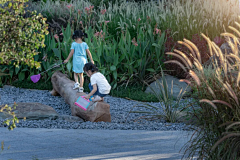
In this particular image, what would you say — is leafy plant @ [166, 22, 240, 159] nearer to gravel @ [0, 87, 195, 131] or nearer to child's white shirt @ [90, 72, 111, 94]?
gravel @ [0, 87, 195, 131]

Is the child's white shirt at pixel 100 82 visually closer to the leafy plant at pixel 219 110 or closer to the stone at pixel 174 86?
the stone at pixel 174 86

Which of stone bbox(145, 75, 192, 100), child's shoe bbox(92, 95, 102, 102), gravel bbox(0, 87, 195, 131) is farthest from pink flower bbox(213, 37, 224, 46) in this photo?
child's shoe bbox(92, 95, 102, 102)

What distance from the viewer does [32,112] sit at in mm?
6074

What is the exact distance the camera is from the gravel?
539cm

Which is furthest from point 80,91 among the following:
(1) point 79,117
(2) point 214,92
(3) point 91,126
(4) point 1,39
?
(2) point 214,92

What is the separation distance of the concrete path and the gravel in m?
0.38

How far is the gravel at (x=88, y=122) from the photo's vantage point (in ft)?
17.7

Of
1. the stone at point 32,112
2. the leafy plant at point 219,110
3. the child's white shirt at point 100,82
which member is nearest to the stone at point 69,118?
the stone at point 32,112

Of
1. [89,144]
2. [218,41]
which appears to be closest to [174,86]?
[218,41]

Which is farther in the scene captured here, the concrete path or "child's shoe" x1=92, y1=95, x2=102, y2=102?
"child's shoe" x1=92, y1=95, x2=102, y2=102

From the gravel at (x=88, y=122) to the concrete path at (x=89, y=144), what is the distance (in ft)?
1.25

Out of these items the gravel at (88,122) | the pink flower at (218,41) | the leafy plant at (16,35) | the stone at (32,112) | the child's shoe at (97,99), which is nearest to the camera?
the leafy plant at (16,35)

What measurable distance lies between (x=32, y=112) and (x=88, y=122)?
1.05 m

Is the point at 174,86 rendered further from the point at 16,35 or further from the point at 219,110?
the point at 16,35
